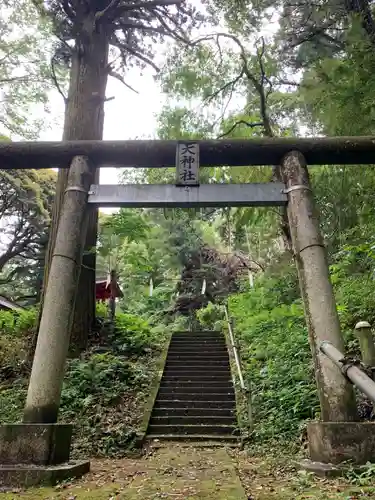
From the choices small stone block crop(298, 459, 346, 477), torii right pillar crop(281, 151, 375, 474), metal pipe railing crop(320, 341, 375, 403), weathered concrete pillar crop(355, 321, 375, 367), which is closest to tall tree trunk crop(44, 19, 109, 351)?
torii right pillar crop(281, 151, 375, 474)

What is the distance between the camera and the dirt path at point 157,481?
136 inches

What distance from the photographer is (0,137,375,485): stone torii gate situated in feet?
13.1

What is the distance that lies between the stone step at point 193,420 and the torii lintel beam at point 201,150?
4851mm

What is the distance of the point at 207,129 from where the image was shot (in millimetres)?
11188

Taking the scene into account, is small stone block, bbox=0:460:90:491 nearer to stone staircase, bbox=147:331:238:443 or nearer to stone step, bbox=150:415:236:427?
stone staircase, bbox=147:331:238:443

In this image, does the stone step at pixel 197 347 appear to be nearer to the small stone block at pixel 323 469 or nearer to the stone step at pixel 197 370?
the stone step at pixel 197 370

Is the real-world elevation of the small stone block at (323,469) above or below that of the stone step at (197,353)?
below

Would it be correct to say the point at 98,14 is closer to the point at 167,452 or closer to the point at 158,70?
the point at 158,70

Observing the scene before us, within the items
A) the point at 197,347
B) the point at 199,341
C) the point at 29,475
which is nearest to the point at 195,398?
the point at 197,347

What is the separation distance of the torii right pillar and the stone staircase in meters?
3.34

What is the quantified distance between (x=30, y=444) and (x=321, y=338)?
303 centimetres

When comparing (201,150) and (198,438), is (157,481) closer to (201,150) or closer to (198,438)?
(198,438)

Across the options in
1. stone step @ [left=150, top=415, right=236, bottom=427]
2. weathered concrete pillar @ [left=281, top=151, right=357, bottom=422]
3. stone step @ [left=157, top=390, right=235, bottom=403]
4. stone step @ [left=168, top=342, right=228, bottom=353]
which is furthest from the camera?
stone step @ [left=168, top=342, right=228, bottom=353]

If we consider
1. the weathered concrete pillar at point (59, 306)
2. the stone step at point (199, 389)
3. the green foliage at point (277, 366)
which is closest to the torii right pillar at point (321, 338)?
the green foliage at point (277, 366)
